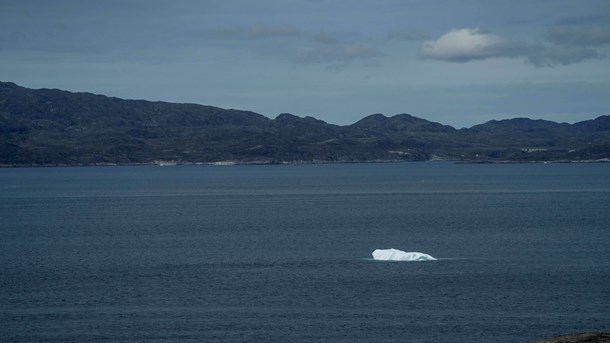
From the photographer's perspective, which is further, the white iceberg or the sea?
the white iceberg

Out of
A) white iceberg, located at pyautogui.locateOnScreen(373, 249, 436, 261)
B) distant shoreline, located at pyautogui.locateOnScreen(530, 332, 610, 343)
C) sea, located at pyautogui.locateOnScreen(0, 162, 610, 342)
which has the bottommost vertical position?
sea, located at pyautogui.locateOnScreen(0, 162, 610, 342)

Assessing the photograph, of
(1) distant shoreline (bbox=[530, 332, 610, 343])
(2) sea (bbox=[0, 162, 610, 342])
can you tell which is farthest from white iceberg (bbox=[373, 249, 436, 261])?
(1) distant shoreline (bbox=[530, 332, 610, 343])

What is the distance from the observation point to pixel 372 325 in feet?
199

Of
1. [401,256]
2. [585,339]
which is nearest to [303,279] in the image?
[401,256]

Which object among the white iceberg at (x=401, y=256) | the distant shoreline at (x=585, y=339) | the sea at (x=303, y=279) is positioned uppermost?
the distant shoreline at (x=585, y=339)

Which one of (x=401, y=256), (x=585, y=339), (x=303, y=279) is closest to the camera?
(x=585, y=339)

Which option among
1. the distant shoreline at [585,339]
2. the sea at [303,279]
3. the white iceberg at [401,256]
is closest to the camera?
the distant shoreline at [585,339]

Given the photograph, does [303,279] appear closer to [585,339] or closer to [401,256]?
[401,256]

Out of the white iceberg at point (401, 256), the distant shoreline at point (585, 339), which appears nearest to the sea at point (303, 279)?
the white iceberg at point (401, 256)

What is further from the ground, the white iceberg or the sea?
the white iceberg

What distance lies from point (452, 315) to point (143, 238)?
191ft

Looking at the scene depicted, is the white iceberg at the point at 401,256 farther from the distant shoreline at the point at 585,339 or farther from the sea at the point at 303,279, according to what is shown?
the distant shoreline at the point at 585,339

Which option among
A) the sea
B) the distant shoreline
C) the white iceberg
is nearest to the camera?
the distant shoreline

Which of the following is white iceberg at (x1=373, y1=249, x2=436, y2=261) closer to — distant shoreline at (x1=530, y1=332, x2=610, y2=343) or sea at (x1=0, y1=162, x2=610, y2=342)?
sea at (x1=0, y1=162, x2=610, y2=342)
